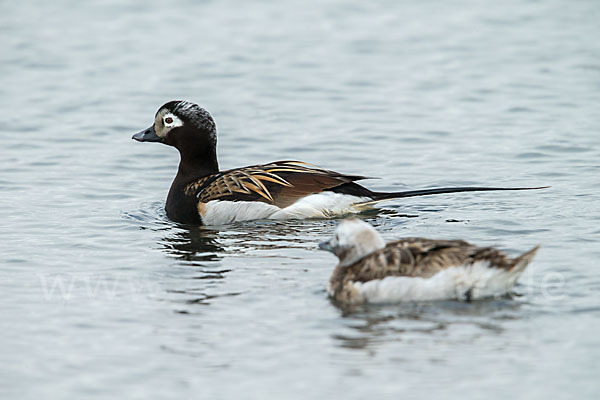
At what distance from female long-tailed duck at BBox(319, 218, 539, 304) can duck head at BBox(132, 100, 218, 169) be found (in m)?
4.32

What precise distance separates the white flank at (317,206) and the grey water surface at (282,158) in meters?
0.15

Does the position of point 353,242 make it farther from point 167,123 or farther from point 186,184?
point 167,123

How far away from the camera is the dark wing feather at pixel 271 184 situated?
12.4 m

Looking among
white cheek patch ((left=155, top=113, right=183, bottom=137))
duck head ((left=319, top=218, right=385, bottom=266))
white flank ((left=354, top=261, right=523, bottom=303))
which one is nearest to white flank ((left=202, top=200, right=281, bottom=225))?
white cheek patch ((left=155, top=113, right=183, bottom=137))

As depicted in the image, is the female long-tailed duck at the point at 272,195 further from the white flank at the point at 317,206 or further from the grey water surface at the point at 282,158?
the grey water surface at the point at 282,158

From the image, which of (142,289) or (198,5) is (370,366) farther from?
(198,5)

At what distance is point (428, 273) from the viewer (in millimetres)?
8938

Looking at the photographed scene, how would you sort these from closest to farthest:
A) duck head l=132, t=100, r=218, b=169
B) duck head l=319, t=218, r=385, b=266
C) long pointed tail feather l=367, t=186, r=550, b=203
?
duck head l=319, t=218, r=385, b=266 → long pointed tail feather l=367, t=186, r=550, b=203 → duck head l=132, t=100, r=218, b=169

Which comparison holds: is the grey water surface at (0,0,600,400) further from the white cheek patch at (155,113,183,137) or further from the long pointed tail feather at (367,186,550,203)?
the white cheek patch at (155,113,183,137)

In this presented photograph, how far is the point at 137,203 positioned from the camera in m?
13.5

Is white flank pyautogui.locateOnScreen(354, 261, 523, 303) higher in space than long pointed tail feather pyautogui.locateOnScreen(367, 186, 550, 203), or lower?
lower

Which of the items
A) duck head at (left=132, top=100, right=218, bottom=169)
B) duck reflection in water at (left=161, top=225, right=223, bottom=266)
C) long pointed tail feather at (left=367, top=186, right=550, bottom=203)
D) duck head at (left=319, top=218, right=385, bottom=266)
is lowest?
duck reflection in water at (left=161, top=225, right=223, bottom=266)

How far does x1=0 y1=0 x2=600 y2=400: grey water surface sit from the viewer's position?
7.96 metres

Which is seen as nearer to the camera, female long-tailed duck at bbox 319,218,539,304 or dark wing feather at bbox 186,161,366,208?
female long-tailed duck at bbox 319,218,539,304
